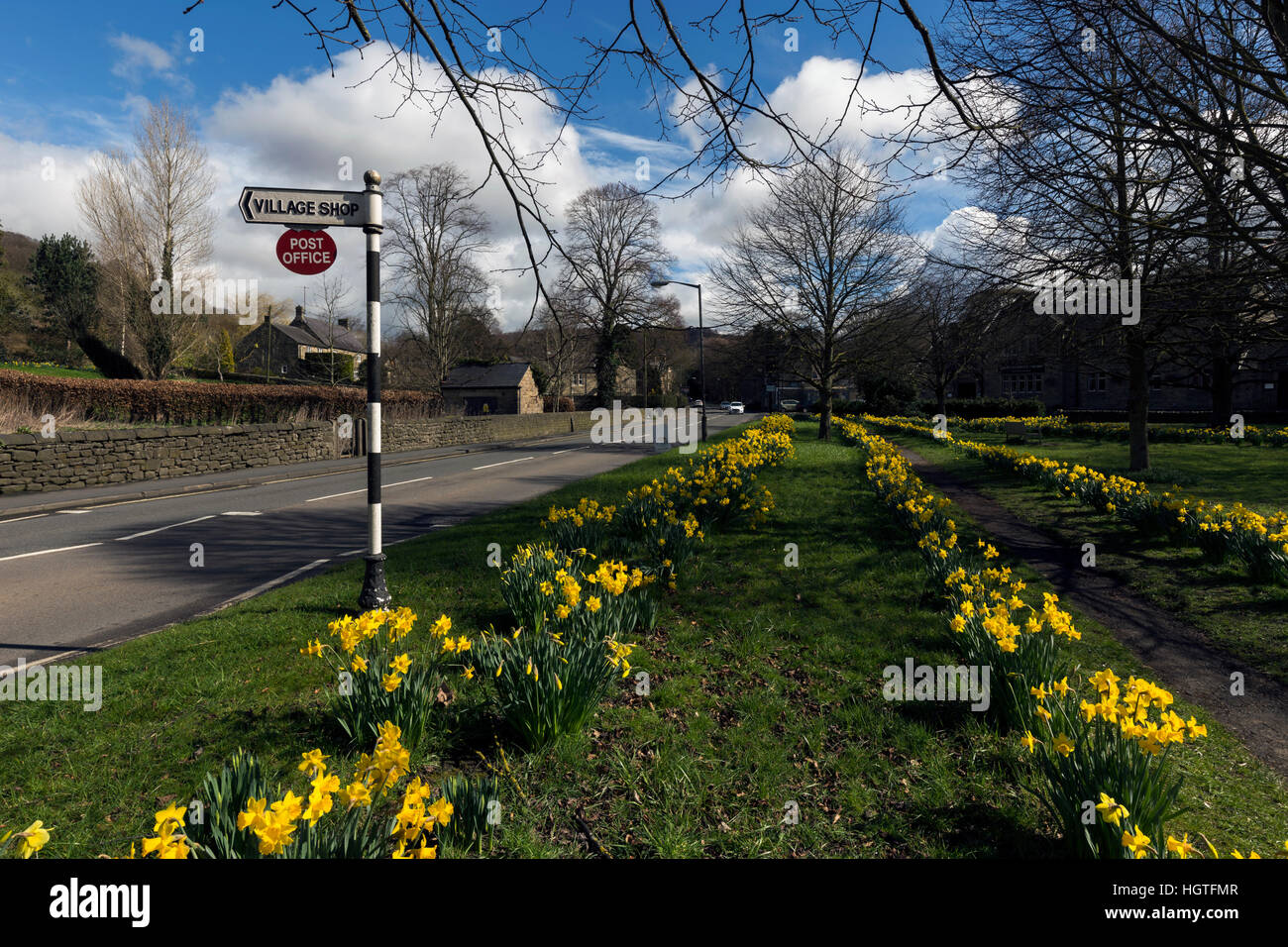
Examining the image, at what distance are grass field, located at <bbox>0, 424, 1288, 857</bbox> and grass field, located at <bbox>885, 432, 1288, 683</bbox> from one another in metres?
1.08

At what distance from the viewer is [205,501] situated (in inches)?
465

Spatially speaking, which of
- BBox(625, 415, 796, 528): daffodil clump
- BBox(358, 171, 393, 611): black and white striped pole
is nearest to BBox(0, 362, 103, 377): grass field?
BBox(625, 415, 796, 528): daffodil clump

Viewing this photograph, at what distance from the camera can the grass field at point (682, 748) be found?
8.73ft

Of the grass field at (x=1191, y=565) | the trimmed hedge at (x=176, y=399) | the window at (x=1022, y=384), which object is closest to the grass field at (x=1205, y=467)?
the grass field at (x=1191, y=565)

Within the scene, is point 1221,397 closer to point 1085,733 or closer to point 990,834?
point 1085,733

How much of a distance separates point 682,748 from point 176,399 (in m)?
21.5

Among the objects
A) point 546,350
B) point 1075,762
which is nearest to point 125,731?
point 546,350

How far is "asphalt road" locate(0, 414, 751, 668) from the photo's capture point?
5.31m

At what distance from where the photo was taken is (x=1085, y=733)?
2.62 m

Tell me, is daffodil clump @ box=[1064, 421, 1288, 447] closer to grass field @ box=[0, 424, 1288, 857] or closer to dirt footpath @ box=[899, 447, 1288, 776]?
dirt footpath @ box=[899, 447, 1288, 776]

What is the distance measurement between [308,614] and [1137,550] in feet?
29.9

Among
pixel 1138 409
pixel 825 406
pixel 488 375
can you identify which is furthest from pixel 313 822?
pixel 488 375

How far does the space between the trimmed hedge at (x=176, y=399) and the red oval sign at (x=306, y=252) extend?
623 inches
